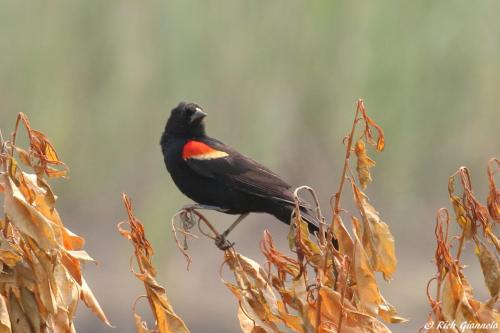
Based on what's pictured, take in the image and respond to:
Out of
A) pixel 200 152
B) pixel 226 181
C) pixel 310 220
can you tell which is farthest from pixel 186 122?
pixel 310 220

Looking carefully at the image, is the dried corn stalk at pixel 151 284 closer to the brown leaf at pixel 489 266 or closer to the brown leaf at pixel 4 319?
the brown leaf at pixel 4 319

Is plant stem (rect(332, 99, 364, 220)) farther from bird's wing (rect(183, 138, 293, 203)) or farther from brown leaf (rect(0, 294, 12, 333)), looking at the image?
bird's wing (rect(183, 138, 293, 203))

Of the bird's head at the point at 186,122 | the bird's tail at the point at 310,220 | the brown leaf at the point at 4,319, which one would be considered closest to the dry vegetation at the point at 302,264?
the brown leaf at the point at 4,319

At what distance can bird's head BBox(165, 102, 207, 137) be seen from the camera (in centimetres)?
405

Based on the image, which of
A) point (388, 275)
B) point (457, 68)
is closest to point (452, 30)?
point (457, 68)

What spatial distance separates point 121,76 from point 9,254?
659cm

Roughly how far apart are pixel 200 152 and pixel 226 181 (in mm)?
156

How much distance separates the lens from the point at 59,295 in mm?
2080

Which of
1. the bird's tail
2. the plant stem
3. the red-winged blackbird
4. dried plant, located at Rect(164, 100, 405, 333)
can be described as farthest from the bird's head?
the plant stem

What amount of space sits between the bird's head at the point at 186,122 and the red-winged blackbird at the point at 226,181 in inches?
4.5

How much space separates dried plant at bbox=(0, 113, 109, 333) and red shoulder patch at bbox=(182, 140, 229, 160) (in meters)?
1.66

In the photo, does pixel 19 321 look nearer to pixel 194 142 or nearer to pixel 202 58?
pixel 194 142

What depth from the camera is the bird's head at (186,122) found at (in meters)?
4.05

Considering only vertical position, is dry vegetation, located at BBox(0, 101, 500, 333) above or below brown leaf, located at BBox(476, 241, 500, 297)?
below
